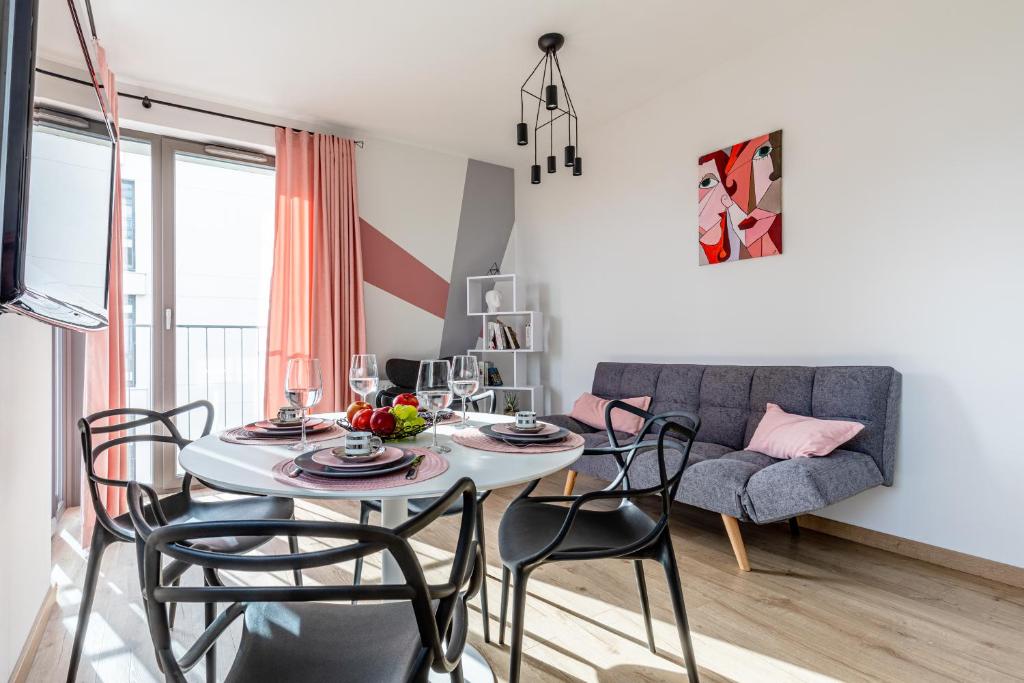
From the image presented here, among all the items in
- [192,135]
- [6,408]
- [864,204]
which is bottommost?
[6,408]

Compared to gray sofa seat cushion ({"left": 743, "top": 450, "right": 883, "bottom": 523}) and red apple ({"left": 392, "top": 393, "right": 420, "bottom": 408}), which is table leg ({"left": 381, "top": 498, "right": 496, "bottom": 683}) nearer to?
red apple ({"left": 392, "top": 393, "right": 420, "bottom": 408})

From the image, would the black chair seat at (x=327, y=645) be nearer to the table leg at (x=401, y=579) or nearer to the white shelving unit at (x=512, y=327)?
the table leg at (x=401, y=579)

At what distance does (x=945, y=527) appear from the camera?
2.37 metres

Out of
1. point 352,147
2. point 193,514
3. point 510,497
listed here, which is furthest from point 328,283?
point 193,514

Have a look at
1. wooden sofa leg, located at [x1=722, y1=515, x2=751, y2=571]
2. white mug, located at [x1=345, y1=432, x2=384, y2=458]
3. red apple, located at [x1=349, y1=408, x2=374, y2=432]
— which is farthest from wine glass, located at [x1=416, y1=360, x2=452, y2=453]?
wooden sofa leg, located at [x1=722, y1=515, x2=751, y2=571]

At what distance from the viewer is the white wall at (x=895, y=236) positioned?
2232mm

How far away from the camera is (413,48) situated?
2994mm

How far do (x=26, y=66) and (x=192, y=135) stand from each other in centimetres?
292

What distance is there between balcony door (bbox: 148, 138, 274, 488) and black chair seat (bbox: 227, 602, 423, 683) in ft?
9.69

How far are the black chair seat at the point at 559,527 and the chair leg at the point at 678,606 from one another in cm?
8


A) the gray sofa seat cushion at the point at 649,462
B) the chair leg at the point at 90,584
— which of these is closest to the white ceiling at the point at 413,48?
the gray sofa seat cushion at the point at 649,462

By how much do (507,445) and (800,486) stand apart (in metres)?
1.32

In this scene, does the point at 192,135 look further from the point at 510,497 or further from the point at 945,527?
the point at 945,527

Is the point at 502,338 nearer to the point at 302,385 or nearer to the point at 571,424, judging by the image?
the point at 571,424
